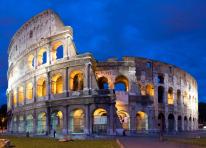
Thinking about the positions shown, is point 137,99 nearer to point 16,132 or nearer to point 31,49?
point 31,49

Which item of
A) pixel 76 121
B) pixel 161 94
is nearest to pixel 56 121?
pixel 76 121

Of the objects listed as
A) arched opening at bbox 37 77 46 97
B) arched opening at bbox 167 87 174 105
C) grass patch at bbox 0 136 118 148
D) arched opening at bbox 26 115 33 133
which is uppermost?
arched opening at bbox 37 77 46 97

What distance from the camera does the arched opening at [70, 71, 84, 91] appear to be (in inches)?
1868

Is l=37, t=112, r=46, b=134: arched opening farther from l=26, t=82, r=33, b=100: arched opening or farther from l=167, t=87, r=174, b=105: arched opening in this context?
l=167, t=87, r=174, b=105: arched opening

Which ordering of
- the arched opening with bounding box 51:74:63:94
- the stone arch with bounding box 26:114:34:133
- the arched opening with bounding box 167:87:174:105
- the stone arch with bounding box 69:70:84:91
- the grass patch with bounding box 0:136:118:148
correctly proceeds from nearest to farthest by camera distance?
1. the grass patch with bounding box 0:136:118:148
2. the stone arch with bounding box 69:70:84:91
3. the arched opening with bounding box 51:74:63:94
4. the stone arch with bounding box 26:114:34:133
5. the arched opening with bounding box 167:87:174:105

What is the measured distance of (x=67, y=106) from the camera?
151ft

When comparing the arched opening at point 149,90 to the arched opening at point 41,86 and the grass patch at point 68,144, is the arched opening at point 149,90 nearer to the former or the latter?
the arched opening at point 41,86

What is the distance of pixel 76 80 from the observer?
50.8 m

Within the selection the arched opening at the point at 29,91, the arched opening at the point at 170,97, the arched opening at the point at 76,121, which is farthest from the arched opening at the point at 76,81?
the arched opening at the point at 170,97

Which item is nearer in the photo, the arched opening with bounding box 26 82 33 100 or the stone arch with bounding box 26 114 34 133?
the stone arch with bounding box 26 114 34 133

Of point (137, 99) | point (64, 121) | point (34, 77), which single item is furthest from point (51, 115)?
point (137, 99)

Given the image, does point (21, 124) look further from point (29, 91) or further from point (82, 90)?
point (82, 90)

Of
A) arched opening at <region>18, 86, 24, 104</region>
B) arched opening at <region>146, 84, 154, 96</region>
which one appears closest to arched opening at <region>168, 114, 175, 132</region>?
arched opening at <region>146, 84, 154, 96</region>

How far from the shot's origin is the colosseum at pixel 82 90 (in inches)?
1767
